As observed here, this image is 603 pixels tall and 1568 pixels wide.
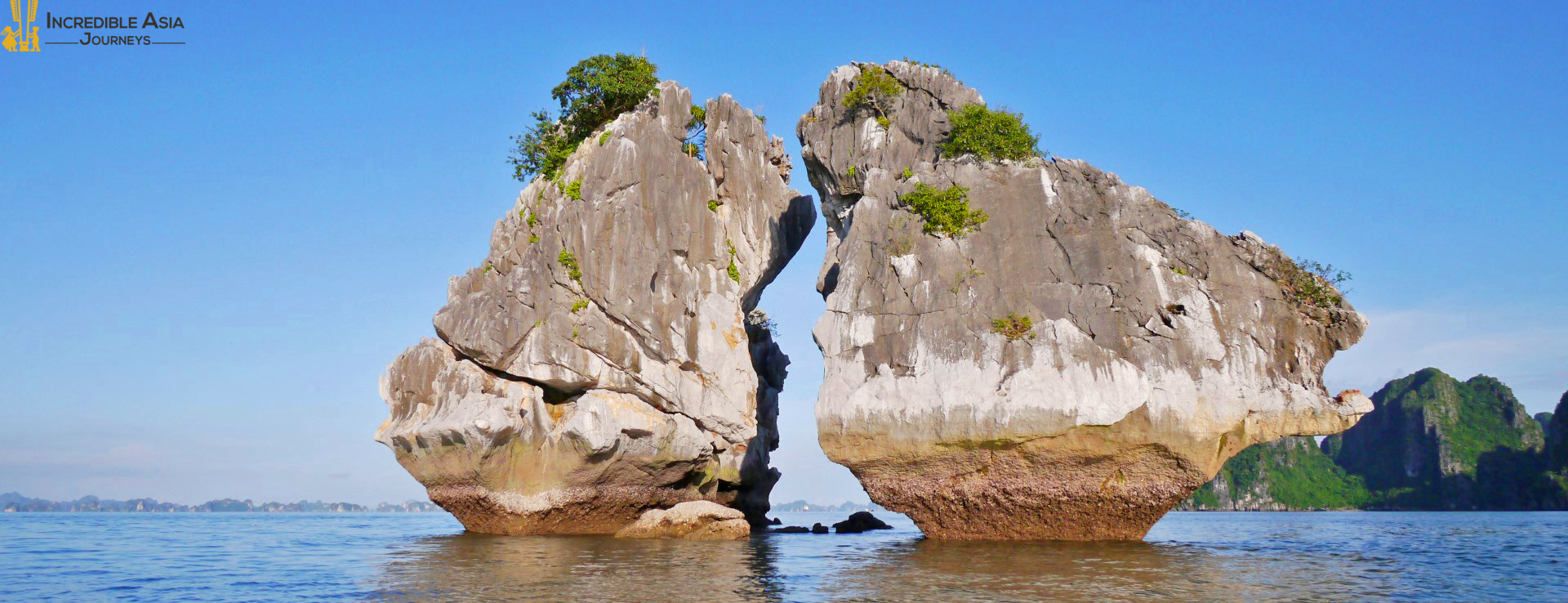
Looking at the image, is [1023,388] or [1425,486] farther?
Result: [1425,486]

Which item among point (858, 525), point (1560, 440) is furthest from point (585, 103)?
point (1560, 440)

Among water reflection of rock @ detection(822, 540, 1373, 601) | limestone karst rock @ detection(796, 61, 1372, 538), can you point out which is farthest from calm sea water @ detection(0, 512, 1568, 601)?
limestone karst rock @ detection(796, 61, 1372, 538)

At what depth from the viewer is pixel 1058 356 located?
20.9m

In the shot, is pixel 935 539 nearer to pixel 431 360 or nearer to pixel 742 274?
pixel 742 274

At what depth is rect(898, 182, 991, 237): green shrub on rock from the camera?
2347 centimetres

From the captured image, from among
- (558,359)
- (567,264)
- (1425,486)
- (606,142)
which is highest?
(606,142)

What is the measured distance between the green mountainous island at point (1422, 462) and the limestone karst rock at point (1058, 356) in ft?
233

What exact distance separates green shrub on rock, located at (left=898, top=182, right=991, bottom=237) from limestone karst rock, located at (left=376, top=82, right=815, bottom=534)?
786cm

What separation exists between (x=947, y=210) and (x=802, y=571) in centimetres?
955

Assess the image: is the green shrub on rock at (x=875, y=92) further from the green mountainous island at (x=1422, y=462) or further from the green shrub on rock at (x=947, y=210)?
the green mountainous island at (x=1422, y=462)

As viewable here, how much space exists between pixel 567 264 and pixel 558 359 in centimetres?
271

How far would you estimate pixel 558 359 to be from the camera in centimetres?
2752

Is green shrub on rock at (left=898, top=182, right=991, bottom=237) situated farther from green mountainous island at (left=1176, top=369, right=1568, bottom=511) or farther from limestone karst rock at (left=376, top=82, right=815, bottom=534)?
green mountainous island at (left=1176, top=369, right=1568, bottom=511)

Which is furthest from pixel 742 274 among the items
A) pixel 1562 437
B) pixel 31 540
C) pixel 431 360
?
pixel 1562 437
